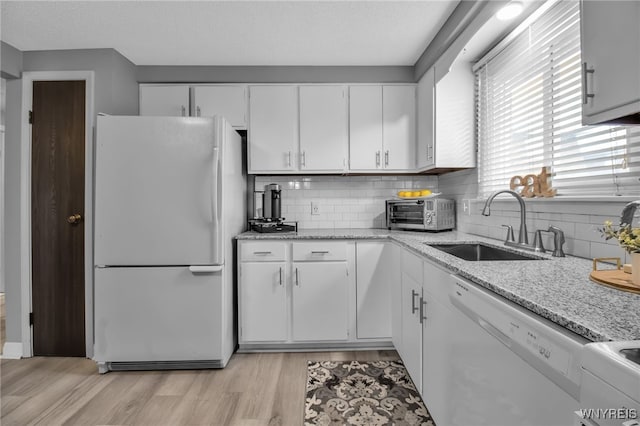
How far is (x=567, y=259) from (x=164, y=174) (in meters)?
2.37

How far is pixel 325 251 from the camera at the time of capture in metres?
2.65

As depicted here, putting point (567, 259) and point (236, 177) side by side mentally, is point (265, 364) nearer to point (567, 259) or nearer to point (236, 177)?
point (236, 177)

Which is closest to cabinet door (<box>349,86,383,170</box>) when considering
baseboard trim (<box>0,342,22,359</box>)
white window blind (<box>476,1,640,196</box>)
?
white window blind (<box>476,1,640,196</box>)

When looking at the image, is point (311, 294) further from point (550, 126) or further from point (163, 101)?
point (163, 101)

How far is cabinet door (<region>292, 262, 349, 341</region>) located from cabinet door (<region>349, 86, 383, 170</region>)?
0.97 m

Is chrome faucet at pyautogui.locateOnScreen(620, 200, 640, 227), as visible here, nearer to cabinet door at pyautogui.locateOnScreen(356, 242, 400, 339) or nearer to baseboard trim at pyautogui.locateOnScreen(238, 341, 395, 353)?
cabinet door at pyautogui.locateOnScreen(356, 242, 400, 339)

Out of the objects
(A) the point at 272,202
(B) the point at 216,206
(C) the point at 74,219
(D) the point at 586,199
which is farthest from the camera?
(A) the point at 272,202

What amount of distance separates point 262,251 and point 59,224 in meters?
1.59

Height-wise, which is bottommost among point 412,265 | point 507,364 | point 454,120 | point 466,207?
point 507,364

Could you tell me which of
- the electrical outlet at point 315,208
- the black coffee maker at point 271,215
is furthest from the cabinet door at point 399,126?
the black coffee maker at point 271,215

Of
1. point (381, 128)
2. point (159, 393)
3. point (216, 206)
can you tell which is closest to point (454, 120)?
point (381, 128)

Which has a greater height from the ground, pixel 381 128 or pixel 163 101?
pixel 163 101

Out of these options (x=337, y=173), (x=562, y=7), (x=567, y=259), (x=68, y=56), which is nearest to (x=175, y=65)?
(x=68, y=56)

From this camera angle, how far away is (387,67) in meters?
3.03
